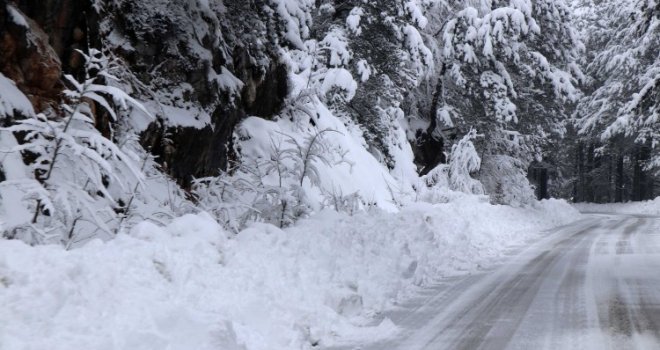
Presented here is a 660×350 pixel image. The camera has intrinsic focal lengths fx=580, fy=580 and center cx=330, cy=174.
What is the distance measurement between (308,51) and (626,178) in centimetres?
4349

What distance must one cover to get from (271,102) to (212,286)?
884cm

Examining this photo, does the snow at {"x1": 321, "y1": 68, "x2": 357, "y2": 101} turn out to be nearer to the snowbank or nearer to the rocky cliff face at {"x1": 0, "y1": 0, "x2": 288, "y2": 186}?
the rocky cliff face at {"x1": 0, "y1": 0, "x2": 288, "y2": 186}

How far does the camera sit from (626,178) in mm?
51344

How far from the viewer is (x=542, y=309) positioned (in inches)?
273

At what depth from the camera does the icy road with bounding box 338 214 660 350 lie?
5586mm

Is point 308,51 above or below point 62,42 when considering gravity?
above

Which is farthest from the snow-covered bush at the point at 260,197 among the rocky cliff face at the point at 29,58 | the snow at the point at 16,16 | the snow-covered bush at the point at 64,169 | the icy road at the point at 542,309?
the snow at the point at 16,16

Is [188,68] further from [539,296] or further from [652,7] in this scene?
[652,7]

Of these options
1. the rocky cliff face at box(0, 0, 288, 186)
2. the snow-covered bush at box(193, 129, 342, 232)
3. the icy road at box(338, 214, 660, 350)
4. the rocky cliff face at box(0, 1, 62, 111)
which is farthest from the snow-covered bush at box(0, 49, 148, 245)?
the icy road at box(338, 214, 660, 350)

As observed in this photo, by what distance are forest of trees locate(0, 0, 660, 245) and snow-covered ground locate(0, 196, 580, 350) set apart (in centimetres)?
71

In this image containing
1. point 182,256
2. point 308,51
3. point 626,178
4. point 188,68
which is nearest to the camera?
point 182,256

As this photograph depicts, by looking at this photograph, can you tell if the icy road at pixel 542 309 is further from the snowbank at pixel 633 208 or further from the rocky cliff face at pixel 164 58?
the snowbank at pixel 633 208

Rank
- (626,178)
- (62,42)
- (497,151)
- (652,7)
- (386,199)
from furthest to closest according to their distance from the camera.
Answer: (626,178)
(497,151)
(386,199)
(652,7)
(62,42)

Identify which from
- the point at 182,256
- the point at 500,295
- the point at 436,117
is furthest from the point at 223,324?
the point at 436,117
